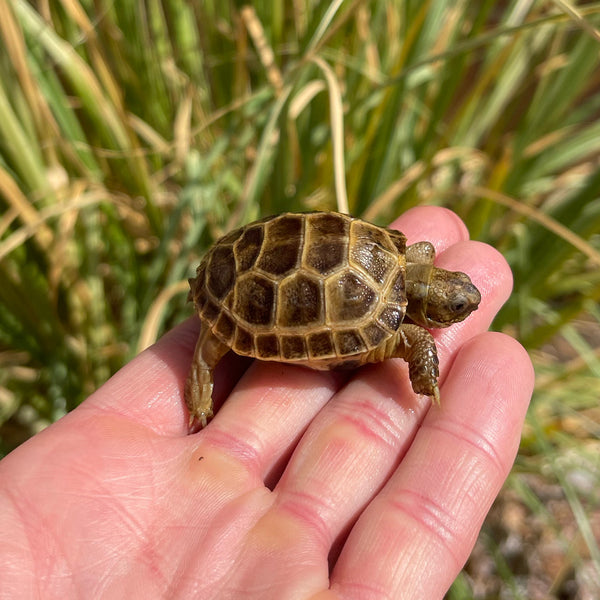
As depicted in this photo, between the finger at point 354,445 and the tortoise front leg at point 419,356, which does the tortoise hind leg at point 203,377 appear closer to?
the finger at point 354,445

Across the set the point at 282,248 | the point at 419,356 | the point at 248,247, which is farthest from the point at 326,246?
the point at 419,356

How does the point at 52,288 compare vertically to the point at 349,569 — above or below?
above

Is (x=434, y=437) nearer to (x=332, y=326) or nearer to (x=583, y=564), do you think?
(x=332, y=326)

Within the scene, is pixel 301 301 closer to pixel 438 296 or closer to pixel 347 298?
pixel 347 298

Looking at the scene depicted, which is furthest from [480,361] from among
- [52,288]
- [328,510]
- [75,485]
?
[52,288]

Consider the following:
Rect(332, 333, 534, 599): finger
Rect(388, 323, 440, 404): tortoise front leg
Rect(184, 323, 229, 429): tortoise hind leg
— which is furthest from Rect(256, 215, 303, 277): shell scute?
Rect(332, 333, 534, 599): finger

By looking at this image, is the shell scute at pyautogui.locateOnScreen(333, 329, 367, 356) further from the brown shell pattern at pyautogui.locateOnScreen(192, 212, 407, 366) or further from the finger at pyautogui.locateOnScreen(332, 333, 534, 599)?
the finger at pyautogui.locateOnScreen(332, 333, 534, 599)
